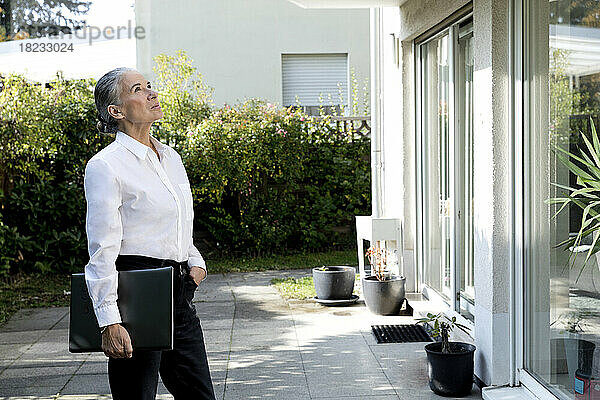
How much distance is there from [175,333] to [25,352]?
3499 millimetres

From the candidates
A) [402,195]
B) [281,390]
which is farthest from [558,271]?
[402,195]

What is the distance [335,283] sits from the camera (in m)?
7.28

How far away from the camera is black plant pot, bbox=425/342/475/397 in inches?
176

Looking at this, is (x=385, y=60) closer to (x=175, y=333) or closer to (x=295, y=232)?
(x=295, y=232)

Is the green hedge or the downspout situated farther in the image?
the green hedge

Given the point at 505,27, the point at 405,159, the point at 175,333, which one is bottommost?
the point at 175,333

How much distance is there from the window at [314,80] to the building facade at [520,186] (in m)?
7.32

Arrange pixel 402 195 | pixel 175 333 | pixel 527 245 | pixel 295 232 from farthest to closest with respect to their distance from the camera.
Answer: pixel 295 232
pixel 402 195
pixel 527 245
pixel 175 333

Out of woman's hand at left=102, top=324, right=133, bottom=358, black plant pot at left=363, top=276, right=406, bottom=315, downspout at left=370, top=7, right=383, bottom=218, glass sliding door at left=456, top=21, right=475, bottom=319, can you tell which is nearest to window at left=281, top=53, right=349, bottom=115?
downspout at left=370, top=7, right=383, bottom=218

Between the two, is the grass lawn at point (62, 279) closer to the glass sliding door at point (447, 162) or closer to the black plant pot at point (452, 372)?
the glass sliding door at point (447, 162)

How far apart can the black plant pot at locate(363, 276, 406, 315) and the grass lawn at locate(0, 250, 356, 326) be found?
313 cm

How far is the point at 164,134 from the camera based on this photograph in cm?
1002

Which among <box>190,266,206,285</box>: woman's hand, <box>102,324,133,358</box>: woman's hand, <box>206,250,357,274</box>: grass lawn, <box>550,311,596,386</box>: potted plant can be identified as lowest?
<box>206,250,357,274</box>: grass lawn

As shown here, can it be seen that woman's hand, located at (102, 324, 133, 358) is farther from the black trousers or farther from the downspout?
the downspout
